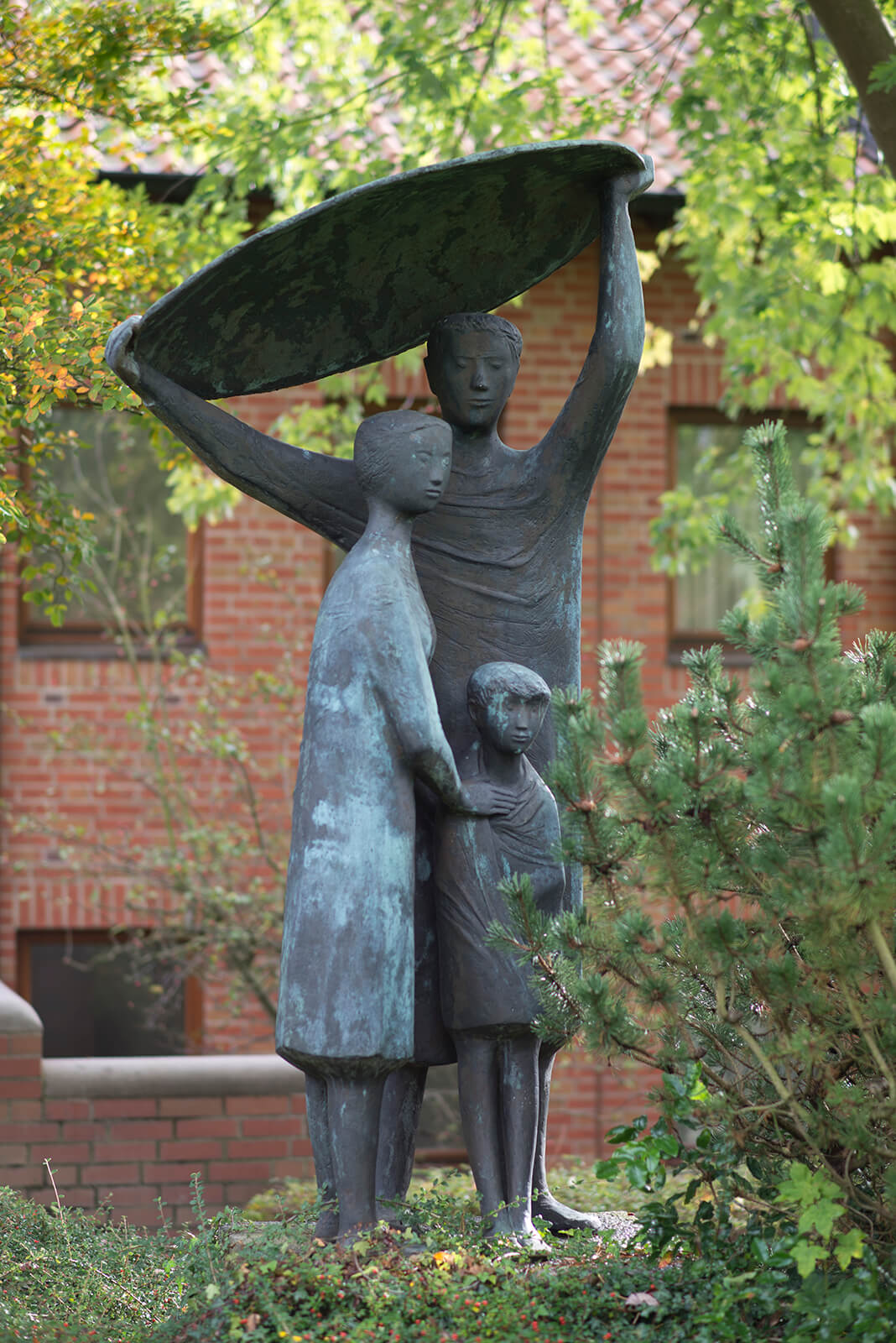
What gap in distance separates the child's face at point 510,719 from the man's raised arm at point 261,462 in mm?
633

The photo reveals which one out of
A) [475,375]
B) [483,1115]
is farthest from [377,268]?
[483,1115]

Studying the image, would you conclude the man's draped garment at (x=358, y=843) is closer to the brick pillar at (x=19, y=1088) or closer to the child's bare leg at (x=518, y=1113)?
the child's bare leg at (x=518, y=1113)

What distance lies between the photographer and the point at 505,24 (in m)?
9.27

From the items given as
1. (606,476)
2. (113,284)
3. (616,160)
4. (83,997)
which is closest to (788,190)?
(606,476)

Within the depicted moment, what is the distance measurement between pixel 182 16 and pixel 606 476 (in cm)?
509

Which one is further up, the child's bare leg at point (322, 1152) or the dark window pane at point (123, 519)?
the dark window pane at point (123, 519)

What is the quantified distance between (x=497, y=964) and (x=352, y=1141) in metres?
0.50

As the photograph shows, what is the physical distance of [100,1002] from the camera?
10.7 metres

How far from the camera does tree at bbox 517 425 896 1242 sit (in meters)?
3.26

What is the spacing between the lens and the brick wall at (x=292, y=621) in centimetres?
1001

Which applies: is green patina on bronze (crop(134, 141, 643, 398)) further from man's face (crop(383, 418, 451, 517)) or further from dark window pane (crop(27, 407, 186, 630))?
dark window pane (crop(27, 407, 186, 630))

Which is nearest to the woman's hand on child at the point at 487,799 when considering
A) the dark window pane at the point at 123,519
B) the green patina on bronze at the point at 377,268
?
the green patina on bronze at the point at 377,268

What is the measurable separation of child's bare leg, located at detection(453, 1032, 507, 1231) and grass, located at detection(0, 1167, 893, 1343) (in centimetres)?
9

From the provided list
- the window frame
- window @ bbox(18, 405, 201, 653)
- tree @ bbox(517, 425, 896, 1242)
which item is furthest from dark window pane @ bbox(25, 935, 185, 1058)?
tree @ bbox(517, 425, 896, 1242)
